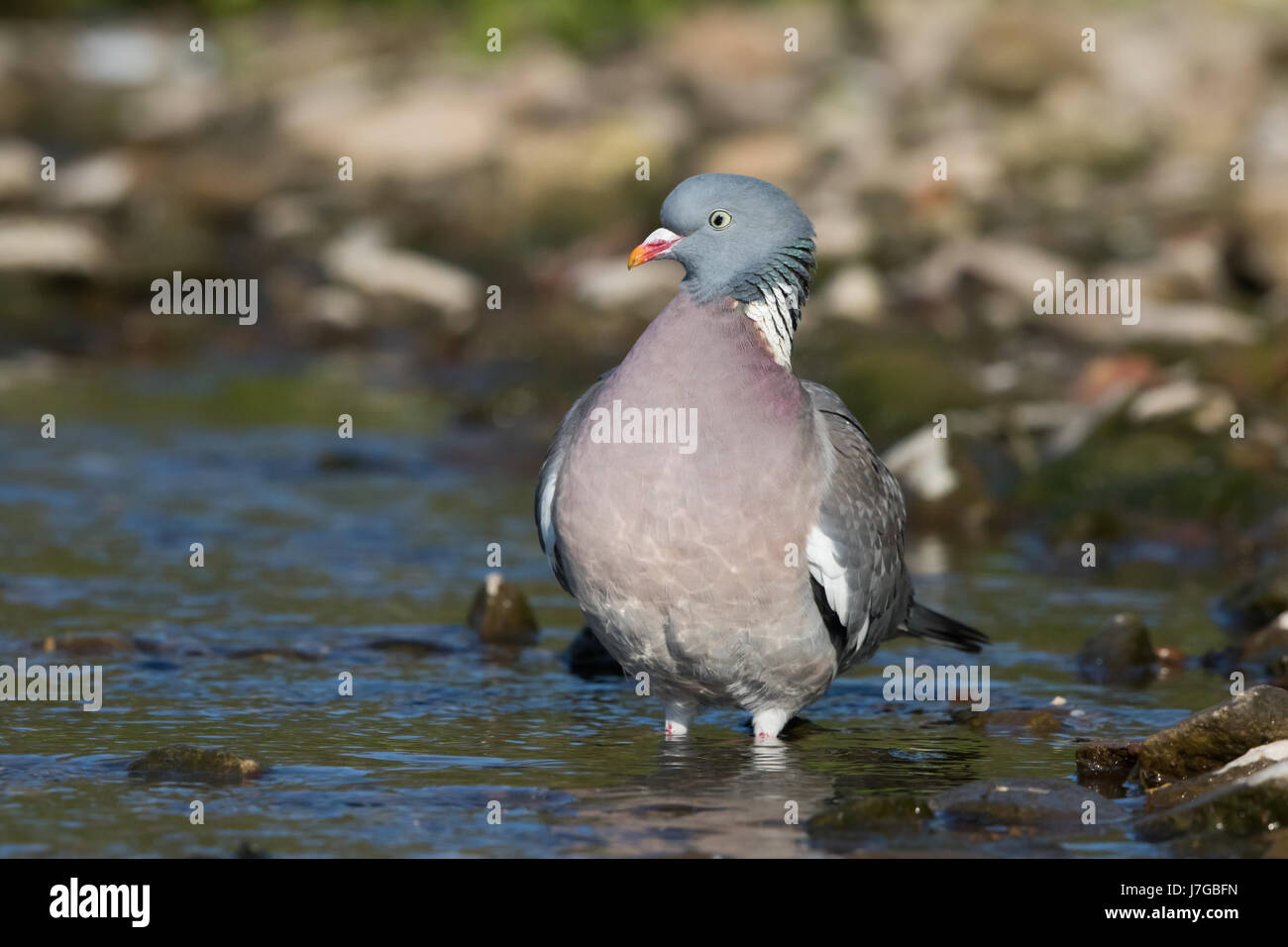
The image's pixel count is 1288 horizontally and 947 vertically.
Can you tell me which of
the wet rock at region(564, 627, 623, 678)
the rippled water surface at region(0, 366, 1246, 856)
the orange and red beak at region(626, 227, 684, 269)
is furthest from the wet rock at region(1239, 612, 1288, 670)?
the orange and red beak at region(626, 227, 684, 269)

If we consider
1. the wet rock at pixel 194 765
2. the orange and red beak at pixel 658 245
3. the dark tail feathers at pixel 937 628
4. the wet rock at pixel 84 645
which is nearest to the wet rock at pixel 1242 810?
the dark tail feathers at pixel 937 628

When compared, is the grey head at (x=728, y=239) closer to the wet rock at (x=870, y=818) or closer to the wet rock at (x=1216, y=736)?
the wet rock at (x=870, y=818)

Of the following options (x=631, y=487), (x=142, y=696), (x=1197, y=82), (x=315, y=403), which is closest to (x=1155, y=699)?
(x=631, y=487)

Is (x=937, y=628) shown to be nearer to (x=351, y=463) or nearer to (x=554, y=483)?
(x=554, y=483)

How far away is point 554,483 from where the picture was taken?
8.22 m

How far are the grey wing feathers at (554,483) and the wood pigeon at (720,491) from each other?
0.01 metres

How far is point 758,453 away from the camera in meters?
7.76

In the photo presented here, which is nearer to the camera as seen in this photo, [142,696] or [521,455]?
[142,696]

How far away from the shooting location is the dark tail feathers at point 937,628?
9281 mm

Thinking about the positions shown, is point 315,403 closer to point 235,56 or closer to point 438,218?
point 438,218

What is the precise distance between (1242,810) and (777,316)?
8.79ft

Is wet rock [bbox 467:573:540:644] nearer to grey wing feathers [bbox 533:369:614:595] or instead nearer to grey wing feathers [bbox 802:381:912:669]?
grey wing feathers [bbox 533:369:614:595]

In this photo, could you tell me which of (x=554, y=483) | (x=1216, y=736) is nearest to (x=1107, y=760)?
(x=1216, y=736)
